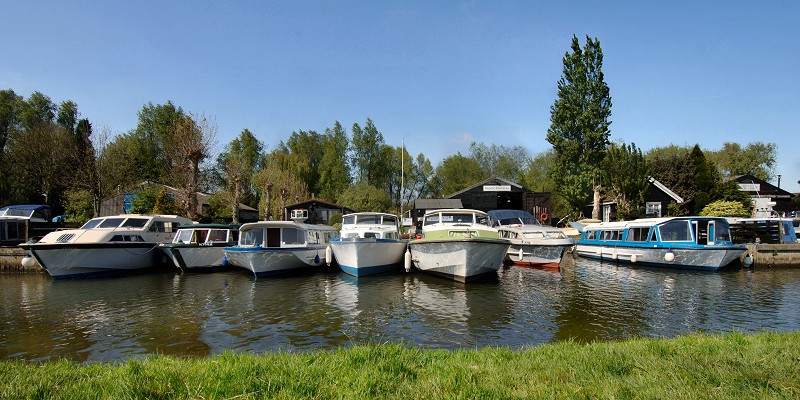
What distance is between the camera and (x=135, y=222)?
23203 mm

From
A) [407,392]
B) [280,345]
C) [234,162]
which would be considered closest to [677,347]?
[407,392]

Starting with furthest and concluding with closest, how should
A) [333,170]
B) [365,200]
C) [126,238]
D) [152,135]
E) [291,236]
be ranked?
[333,170] < [152,135] < [365,200] < [126,238] < [291,236]

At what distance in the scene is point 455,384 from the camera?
4.70 meters

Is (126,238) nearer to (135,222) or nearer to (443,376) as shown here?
(135,222)

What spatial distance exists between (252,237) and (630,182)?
32172mm

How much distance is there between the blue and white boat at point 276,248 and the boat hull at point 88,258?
513cm

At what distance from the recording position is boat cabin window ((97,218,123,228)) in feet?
73.2

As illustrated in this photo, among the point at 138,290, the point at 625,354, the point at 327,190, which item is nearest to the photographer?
the point at 625,354

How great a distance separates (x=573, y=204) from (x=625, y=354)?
42585mm

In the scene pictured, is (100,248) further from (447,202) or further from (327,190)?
(327,190)

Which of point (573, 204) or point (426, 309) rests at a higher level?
point (573, 204)

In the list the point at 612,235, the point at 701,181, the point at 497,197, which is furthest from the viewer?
the point at 497,197

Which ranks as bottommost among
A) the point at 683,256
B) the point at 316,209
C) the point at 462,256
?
the point at 683,256

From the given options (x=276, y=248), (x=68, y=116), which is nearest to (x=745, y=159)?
(x=276, y=248)
